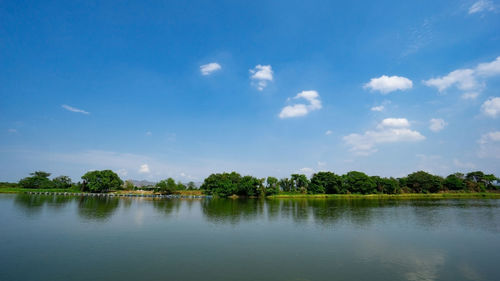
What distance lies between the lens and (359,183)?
8006 centimetres

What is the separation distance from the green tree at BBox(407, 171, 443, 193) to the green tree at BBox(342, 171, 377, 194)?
19.5m

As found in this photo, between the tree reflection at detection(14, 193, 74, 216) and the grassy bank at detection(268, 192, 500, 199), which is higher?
the tree reflection at detection(14, 193, 74, 216)

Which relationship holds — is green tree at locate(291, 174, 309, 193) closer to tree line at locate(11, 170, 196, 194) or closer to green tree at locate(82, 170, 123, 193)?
tree line at locate(11, 170, 196, 194)

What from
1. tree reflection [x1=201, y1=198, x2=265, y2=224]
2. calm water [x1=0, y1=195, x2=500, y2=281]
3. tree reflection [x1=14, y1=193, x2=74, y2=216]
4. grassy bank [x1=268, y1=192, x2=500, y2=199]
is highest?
calm water [x1=0, y1=195, x2=500, y2=281]

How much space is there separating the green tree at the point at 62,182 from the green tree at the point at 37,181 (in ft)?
7.43

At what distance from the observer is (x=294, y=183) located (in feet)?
295

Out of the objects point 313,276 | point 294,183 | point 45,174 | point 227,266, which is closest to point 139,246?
point 227,266

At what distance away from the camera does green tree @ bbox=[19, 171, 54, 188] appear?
3568 inches

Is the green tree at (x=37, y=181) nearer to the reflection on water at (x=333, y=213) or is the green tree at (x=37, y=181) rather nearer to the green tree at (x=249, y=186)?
the reflection on water at (x=333, y=213)

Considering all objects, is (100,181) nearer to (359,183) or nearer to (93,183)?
(93,183)

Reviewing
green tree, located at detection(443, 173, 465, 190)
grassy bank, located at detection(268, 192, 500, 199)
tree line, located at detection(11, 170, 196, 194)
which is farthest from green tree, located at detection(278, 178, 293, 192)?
green tree, located at detection(443, 173, 465, 190)

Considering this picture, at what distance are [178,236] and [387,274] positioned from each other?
16.7m

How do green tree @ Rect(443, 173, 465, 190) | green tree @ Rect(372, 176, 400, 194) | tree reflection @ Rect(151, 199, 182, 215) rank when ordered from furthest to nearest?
1. green tree @ Rect(443, 173, 465, 190)
2. green tree @ Rect(372, 176, 400, 194)
3. tree reflection @ Rect(151, 199, 182, 215)

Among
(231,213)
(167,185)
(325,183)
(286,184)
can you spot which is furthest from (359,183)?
(167,185)
